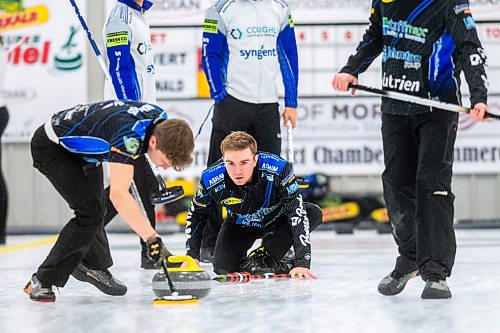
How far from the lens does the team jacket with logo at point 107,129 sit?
3.09 m

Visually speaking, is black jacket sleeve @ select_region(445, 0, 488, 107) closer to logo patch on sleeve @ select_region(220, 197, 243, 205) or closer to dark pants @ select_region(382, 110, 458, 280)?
dark pants @ select_region(382, 110, 458, 280)

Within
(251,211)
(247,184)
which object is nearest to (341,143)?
(251,211)

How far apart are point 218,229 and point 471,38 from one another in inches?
80.3

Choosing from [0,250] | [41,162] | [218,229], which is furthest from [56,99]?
[41,162]

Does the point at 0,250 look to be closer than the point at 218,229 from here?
No

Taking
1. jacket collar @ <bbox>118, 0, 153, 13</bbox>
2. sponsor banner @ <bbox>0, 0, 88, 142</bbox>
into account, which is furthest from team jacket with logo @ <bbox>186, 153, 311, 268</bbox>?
sponsor banner @ <bbox>0, 0, 88, 142</bbox>

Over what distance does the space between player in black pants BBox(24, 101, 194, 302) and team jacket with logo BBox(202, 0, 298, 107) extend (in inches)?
53.6

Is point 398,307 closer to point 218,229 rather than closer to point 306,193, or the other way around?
point 218,229

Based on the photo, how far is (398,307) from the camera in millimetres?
3203

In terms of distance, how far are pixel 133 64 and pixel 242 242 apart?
104cm

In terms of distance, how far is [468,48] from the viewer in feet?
10.9

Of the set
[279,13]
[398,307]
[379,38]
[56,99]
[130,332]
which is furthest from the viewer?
[56,99]

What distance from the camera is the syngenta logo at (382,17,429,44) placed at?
136 inches

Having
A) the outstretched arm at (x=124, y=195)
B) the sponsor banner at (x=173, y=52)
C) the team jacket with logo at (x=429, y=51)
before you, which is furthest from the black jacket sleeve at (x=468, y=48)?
the sponsor banner at (x=173, y=52)
